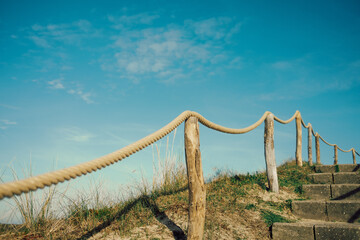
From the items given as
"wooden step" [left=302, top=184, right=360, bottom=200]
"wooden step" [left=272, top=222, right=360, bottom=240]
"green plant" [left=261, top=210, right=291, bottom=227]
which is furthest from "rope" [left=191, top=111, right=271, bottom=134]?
"wooden step" [left=302, top=184, right=360, bottom=200]

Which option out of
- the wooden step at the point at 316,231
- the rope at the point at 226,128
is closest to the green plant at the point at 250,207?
the wooden step at the point at 316,231

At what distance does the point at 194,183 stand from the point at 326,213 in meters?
2.74

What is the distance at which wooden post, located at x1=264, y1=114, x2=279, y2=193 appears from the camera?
4949mm

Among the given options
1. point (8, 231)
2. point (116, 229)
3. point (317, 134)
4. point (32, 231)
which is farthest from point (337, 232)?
point (317, 134)

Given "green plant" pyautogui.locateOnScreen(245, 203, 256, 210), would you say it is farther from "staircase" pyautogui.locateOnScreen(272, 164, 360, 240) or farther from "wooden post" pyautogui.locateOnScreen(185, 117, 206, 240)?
"wooden post" pyautogui.locateOnScreen(185, 117, 206, 240)

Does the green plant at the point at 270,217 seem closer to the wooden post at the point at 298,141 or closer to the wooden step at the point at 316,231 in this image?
the wooden step at the point at 316,231

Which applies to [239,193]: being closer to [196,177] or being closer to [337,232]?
[337,232]

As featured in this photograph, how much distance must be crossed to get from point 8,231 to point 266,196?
12.6ft

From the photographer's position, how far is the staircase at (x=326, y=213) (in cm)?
340

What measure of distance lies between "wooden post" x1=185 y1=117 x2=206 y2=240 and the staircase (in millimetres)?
1428

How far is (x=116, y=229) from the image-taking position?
10.4 feet

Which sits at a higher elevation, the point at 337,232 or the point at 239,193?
the point at 239,193

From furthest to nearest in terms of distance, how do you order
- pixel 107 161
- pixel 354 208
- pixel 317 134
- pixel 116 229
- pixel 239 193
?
pixel 317 134 < pixel 239 193 < pixel 354 208 < pixel 116 229 < pixel 107 161

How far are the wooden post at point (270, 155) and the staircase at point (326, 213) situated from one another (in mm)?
584
